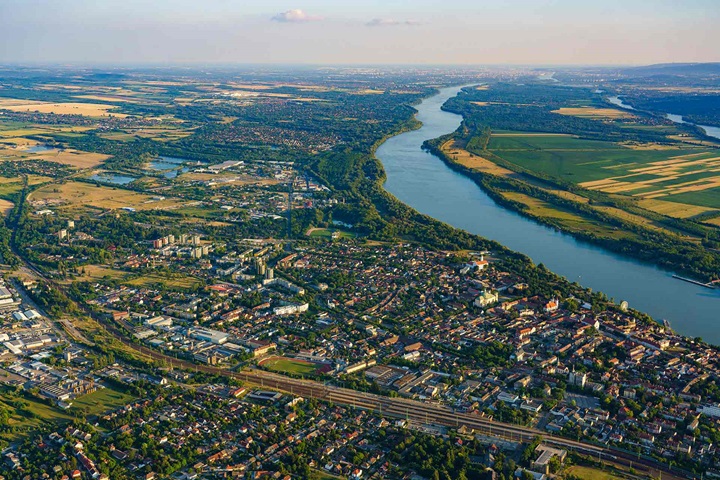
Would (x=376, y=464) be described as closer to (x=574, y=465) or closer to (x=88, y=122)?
(x=574, y=465)

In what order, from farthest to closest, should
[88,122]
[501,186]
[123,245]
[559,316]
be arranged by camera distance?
1. [88,122]
2. [501,186]
3. [123,245]
4. [559,316]

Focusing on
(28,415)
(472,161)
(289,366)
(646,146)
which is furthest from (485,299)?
(646,146)

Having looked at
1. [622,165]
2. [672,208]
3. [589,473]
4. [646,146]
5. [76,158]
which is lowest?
[589,473]

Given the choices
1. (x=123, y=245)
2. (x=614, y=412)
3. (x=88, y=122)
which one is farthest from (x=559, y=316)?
(x=88, y=122)

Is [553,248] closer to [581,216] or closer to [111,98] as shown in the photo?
[581,216]

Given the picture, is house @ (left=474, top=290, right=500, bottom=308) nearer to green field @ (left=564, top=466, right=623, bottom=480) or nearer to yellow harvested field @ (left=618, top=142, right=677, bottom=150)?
green field @ (left=564, top=466, right=623, bottom=480)

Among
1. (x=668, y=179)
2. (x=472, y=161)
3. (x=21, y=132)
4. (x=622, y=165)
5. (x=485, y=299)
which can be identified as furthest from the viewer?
(x=21, y=132)
